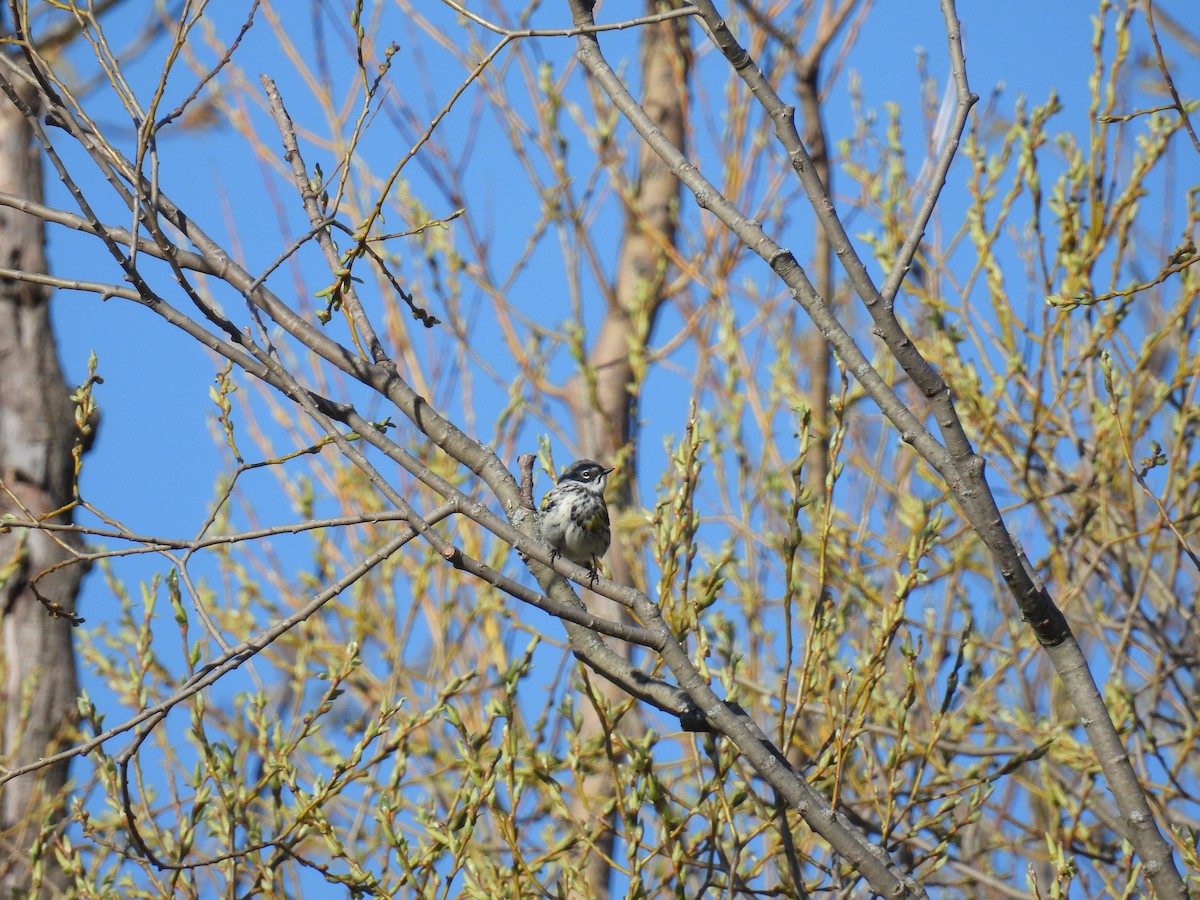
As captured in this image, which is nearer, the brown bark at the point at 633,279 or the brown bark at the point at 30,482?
the brown bark at the point at 30,482

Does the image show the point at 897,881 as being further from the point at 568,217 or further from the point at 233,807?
the point at 568,217

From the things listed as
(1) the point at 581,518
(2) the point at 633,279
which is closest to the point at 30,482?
(1) the point at 581,518

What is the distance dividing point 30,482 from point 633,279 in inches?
127

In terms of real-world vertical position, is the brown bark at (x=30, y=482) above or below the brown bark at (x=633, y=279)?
below

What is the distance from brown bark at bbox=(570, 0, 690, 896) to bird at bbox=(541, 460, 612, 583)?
0.49 m

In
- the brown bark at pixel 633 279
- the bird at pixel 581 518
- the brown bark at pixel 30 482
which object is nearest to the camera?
the bird at pixel 581 518

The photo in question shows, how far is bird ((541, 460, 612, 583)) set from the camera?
15.4ft

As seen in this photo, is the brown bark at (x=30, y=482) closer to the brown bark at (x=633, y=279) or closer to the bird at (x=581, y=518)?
the bird at (x=581, y=518)

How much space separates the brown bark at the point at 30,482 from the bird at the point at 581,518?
1.97 m

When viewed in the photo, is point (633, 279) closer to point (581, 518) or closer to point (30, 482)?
point (581, 518)

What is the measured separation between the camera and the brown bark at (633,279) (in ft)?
18.6

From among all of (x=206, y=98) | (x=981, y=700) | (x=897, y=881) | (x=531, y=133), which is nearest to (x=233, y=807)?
(x=897, y=881)

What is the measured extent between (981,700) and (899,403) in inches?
105

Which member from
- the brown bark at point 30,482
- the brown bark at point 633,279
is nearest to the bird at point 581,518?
the brown bark at point 633,279
